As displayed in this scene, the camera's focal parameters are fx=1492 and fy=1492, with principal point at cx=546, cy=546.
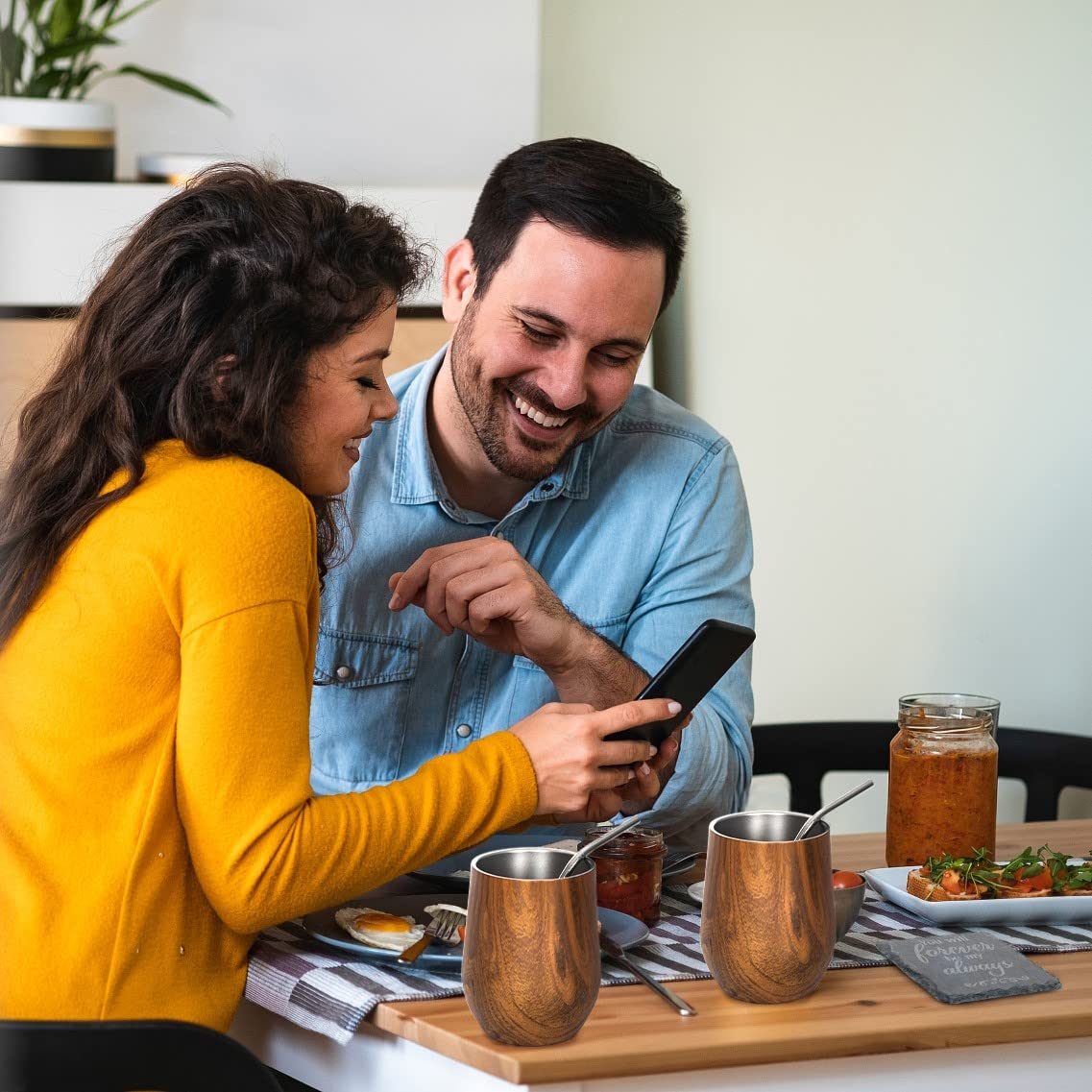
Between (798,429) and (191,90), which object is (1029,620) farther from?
(191,90)

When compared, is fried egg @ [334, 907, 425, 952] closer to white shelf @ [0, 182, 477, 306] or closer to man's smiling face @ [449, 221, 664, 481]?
man's smiling face @ [449, 221, 664, 481]

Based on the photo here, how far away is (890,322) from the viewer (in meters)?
2.31

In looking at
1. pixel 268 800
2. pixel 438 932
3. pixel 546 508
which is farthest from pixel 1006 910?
pixel 546 508

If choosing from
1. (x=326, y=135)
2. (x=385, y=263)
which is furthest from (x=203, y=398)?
(x=326, y=135)

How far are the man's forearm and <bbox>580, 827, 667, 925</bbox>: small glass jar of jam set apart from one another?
28 cm

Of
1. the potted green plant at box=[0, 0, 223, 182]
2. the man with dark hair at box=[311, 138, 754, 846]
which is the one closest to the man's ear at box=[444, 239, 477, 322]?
the man with dark hair at box=[311, 138, 754, 846]

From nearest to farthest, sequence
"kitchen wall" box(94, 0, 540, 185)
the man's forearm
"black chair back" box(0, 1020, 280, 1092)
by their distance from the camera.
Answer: "black chair back" box(0, 1020, 280, 1092)
the man's forearm
"kitchen wall" box(94, 0, 540, 185)

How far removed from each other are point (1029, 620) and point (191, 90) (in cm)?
180

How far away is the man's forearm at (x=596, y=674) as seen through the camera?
4.62 feet

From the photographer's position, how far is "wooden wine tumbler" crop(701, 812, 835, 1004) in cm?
96

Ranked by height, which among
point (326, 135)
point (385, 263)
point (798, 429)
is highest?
point (326, 135)

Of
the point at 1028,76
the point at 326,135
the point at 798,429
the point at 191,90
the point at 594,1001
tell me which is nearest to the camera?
the point at 594,1001

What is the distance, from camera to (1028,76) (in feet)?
6.48

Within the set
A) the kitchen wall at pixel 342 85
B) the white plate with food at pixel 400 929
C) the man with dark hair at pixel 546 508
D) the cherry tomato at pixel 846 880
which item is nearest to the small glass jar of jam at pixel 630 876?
the white plate with food at pixel 400 929
